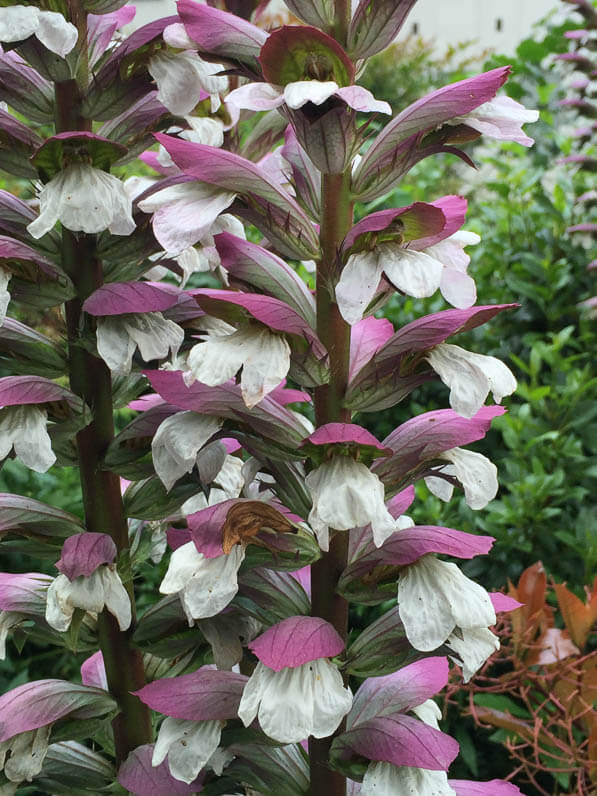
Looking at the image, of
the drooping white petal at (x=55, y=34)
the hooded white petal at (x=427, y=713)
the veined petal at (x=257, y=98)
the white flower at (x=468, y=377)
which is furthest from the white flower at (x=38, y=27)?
the hooded white petal at (x=427, y=713)

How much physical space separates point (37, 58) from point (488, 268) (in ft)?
6.89

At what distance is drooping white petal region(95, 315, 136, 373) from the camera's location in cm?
119

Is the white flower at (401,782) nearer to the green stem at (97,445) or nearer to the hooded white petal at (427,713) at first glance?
the hooded white petal at (427,713)

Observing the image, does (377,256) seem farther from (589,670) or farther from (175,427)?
(589,670)

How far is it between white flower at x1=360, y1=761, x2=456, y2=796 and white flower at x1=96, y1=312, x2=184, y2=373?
0.56 meters

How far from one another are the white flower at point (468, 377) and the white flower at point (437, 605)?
19 centimetres

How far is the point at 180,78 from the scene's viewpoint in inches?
47.2

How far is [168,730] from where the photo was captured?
3.80 ft

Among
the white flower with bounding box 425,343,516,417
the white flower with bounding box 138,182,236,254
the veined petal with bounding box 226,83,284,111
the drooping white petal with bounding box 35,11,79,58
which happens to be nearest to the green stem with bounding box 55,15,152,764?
the drooping white petal with bounding box 35,11,79,58

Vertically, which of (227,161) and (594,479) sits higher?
(227,161)

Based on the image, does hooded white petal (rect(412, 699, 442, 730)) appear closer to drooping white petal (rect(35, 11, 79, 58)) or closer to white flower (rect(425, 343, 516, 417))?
white flower (rect(425, 343, 516, 417))

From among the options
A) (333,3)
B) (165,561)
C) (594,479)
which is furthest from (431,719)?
(594,479)

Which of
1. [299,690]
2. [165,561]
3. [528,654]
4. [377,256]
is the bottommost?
[165,561]

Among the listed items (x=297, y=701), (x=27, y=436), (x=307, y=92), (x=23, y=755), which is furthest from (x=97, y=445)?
(x=307, y=92)
